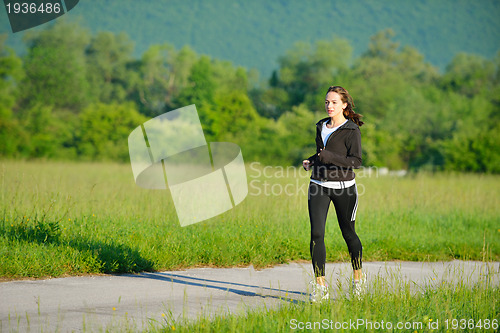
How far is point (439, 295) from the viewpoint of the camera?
5121 millimetres

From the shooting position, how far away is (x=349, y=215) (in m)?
5.46

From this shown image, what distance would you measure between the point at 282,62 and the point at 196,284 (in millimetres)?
53849

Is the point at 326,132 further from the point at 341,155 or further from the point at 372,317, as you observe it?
the point at 372,317

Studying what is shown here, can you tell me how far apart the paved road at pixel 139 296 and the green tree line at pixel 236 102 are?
1865 cm

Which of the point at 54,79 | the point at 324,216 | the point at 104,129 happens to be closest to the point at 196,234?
the point at 324,216

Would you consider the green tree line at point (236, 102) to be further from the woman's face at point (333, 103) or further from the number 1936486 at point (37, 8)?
the woman's face at point (333, 103)

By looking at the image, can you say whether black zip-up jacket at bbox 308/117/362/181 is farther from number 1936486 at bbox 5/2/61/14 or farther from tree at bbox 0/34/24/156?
tree at bbox 0/34/24/156

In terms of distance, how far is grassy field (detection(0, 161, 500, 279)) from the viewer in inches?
261

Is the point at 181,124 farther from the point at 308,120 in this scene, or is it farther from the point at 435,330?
the point at 435,330

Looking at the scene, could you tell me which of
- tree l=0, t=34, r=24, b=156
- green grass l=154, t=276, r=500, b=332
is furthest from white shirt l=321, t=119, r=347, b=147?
tree l=0, t=34, r=24, b=156

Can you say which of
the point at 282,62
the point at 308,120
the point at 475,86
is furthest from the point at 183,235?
the point at 475,86

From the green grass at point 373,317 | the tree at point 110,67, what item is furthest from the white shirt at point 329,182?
the tree at point 110,67

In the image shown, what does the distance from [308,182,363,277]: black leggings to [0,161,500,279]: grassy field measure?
1.51 ft

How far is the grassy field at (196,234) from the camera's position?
21.8 feet
